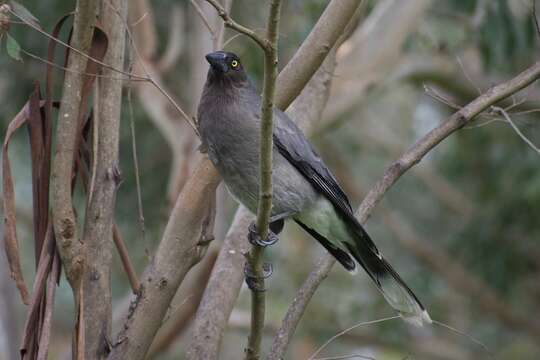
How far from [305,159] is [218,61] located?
2.45ft

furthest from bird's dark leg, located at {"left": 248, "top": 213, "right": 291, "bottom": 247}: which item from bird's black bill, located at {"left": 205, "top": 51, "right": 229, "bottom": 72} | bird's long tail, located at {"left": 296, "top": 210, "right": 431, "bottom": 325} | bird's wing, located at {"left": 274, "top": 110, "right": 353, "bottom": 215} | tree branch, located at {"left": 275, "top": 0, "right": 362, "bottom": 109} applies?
bird's black bill, located at {"left": 205, "top": 51, "right": 229, "bottom": 72}

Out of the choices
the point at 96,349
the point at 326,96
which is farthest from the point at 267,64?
the point at 326,96

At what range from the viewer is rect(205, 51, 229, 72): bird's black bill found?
392 centimetres

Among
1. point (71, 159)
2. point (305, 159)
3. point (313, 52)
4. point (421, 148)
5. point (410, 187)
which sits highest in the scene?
point (410, 187)

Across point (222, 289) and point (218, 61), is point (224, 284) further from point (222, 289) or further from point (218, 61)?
point (218, 61)

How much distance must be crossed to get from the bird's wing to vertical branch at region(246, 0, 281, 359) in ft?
3.24

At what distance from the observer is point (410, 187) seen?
556 inches

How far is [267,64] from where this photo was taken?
111 inches

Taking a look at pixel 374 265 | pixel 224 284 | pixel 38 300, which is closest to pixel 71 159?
pixel 38 300

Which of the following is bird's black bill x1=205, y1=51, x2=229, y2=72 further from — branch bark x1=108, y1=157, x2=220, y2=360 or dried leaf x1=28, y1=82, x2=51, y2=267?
dried leaf x1=28, y1=82, x2=51, y2=267

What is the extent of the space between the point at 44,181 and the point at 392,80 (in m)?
6.36

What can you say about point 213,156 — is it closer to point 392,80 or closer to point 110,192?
point 110,192

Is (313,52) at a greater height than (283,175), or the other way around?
(313,52)

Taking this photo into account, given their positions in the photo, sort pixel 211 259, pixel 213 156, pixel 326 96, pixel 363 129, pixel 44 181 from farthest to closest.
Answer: pixel 363 129 → pixel 211 259 → pixel 326 96 → pixel 213 156 → pixel 44 181
